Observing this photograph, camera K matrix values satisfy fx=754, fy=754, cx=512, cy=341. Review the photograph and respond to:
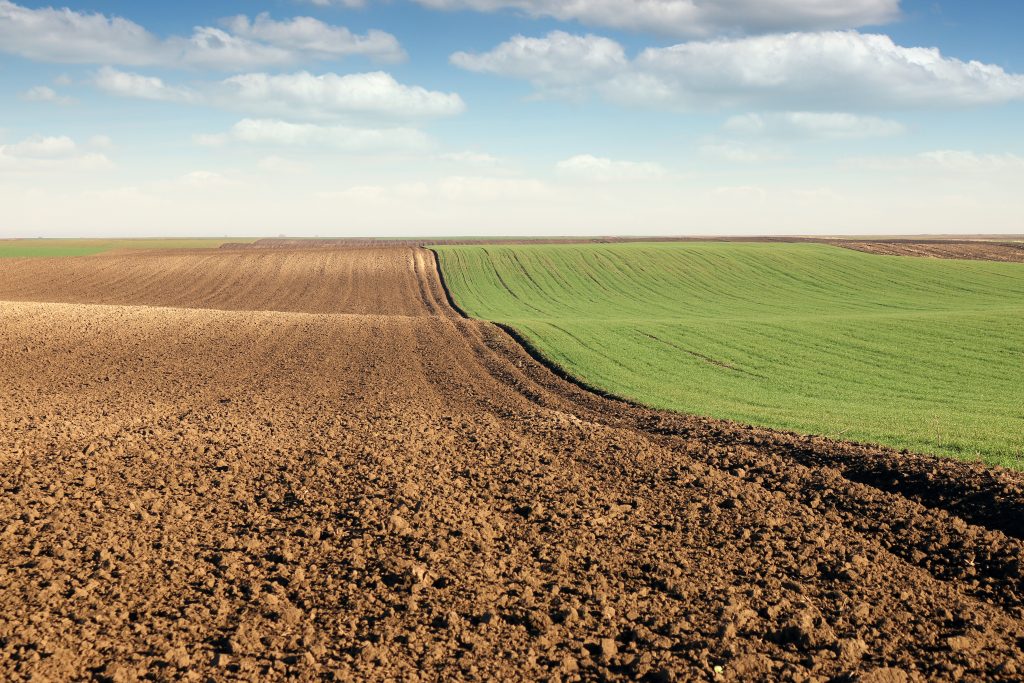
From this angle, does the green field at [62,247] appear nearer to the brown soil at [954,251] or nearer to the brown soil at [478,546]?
the brown soil at [478,546]

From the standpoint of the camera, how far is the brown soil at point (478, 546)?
7324 mm

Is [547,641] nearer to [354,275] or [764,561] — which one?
[764,561]

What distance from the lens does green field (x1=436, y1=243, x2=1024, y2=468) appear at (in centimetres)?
1855

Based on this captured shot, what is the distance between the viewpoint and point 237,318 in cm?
3356

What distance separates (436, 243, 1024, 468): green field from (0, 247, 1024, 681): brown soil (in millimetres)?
3359

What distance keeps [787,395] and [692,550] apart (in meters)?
13.4

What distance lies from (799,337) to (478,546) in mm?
25229

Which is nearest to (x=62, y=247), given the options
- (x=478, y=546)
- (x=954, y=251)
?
(x=954, y=251)

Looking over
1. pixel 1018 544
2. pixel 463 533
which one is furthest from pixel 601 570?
pixel 1018 544

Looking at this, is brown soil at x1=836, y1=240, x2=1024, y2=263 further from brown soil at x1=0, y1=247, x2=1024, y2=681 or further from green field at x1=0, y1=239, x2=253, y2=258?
green field at x1=0, y1=239, x2=253, y2=258

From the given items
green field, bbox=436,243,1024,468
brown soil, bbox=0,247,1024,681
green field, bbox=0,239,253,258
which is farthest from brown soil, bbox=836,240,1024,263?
green field, bbox=0,239,253,258

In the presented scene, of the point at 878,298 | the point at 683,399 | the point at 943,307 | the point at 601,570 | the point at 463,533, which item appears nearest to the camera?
the point at 601,570

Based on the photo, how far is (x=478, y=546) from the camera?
32.5 feet

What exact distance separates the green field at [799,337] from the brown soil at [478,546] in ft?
11.0
